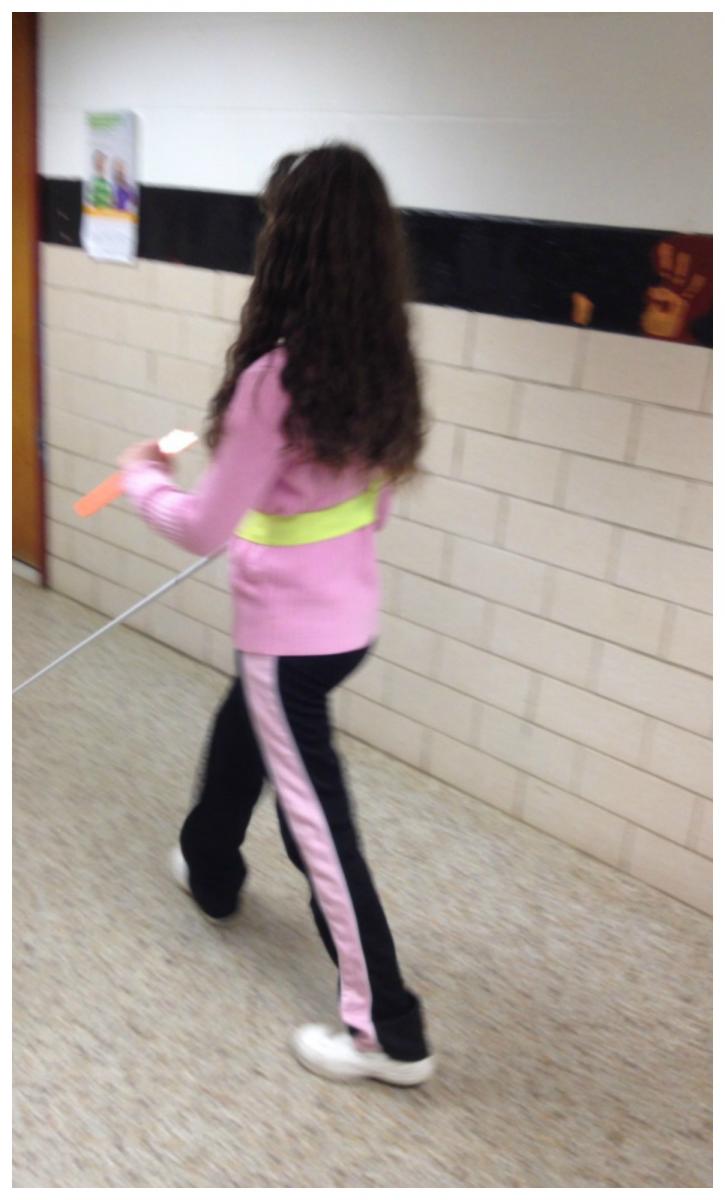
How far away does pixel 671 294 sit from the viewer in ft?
5.94

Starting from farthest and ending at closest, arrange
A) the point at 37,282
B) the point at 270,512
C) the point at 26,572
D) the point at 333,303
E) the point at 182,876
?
the point at 26,572
the point at 37,282
the point at 182,876
the point at 270,512
the point at 333,303

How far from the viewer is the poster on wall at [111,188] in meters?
2.73

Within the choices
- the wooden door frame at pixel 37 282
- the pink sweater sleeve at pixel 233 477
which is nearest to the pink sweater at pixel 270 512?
the pink sweater sleeve at pixel 233 477

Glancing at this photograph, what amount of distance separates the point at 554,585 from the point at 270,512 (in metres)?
0.91

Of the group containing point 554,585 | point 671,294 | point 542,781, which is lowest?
point 542,781

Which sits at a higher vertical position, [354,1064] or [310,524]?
[310,524]

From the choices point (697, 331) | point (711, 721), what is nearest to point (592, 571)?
point (711, 721)

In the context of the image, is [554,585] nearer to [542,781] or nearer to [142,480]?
[542,781]

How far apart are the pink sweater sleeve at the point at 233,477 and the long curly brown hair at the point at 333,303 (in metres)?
0.03

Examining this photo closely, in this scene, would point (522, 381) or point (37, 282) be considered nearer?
point (522, 381)

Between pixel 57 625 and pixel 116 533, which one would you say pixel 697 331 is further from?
pixel 57 625

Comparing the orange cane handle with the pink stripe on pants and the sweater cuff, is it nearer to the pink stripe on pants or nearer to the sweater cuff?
the sweater cuff

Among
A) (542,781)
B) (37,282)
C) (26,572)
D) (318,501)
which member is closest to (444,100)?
(318,501)

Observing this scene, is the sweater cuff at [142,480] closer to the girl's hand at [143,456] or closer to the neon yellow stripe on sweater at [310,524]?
the girl's hand at [143,456]
